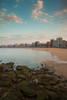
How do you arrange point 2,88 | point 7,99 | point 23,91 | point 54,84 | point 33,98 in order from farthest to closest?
point 54,84, point 2,88, point 23,91, point 33,98, point 7,99

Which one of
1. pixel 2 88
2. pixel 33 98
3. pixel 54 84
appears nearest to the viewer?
pixel 33 98

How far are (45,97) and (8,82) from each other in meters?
4.56

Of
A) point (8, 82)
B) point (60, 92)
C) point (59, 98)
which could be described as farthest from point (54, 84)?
point (8, 82)

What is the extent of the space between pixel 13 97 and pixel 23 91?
0.96 metres

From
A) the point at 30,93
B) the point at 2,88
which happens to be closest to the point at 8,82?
the point at 2,88

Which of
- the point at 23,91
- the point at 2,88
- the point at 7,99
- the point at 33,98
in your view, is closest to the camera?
the point at 7,99

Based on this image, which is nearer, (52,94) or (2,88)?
(52,94)

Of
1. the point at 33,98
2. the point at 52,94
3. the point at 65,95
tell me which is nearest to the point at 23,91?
the point at 33,98

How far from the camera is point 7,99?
5320 mm

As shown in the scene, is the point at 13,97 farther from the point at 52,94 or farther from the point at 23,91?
the point at 52,94

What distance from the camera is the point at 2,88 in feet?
24.0

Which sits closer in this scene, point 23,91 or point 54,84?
point 23,91

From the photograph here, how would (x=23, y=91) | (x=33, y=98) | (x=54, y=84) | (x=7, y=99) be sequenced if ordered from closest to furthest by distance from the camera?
(x=7, y=99)
(x=33, y=98)
(x=23, y=91)
(x=54, y=84)

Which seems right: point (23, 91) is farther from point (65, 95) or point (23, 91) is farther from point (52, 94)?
point (65, 95)
